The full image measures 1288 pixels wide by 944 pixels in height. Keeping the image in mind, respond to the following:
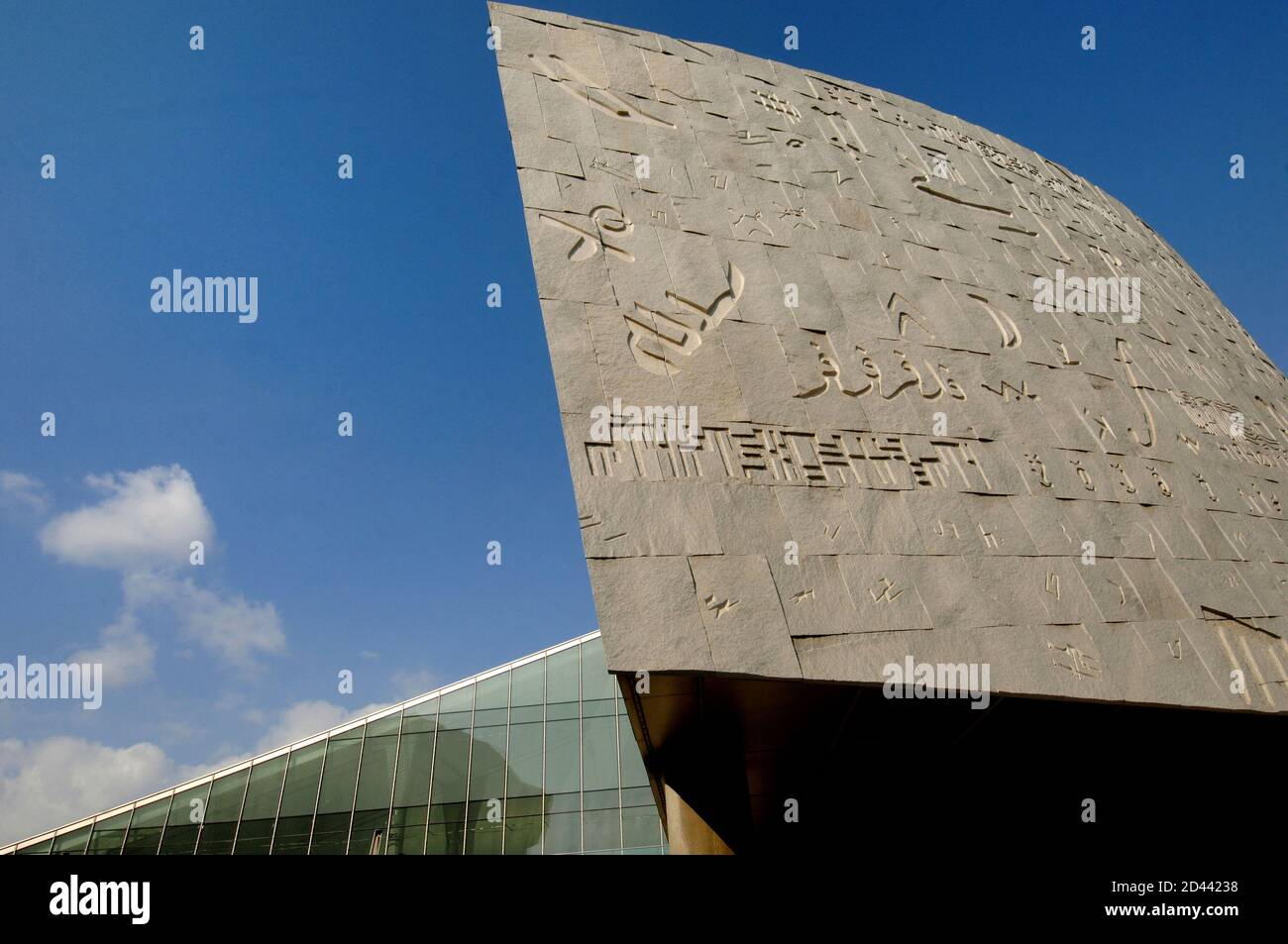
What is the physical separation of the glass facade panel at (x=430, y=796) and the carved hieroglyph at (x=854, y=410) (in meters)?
9.36

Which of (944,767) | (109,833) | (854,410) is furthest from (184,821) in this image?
(854,410)

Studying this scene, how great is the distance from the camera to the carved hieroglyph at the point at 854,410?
4586 mm

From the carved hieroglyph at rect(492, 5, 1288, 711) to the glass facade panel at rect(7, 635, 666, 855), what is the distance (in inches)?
368

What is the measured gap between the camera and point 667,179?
6629 millimetres

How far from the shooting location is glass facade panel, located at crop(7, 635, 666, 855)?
509 inches

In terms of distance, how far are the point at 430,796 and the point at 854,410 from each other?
1127 cm

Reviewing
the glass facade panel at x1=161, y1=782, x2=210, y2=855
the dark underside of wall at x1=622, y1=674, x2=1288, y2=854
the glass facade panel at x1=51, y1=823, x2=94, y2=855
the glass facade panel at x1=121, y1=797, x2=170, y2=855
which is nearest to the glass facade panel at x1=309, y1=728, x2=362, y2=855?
the glass facade panel at x1=161, y1=782, x2=210, y2=855

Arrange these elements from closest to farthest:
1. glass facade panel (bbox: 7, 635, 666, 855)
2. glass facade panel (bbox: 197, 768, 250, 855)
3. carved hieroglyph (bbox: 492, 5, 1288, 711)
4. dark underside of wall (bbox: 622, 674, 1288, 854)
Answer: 1. carved hieroglyph (bbox: 492, 5, 1288, 711)
2. dark underside of wall (bbox: 622, 674, 1288, 854)
3. glass facade panel (bbox: 7, 635, 666, 855)
4. glass facade panel (bbox: 197, 768, 250, 855)

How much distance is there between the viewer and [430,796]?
1345cm

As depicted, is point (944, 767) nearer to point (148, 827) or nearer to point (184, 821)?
point (184, 821)

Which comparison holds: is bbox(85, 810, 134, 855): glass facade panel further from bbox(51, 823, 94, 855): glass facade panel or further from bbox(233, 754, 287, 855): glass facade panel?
bbox(233, 754, 287, 855): glass facade panel

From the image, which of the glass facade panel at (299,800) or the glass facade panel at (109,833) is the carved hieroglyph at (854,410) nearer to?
the glass facade panel at (299,800)

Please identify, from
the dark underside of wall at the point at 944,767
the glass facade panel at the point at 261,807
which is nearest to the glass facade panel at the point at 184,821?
the glass facade panel at the point at 261,807
